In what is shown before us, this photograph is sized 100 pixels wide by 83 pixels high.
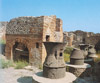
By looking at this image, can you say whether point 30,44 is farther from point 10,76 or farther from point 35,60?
point 10,76

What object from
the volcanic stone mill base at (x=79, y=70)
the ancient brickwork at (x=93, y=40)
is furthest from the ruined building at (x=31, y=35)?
the ancient brickwork at (x=93, y=40)

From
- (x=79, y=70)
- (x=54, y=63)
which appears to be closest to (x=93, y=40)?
(x=79, y=70)

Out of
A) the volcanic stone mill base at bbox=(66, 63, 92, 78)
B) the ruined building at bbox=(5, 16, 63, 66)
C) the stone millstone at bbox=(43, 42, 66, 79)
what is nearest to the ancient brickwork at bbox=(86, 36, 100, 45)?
the ruined building at bbox=(5, 16, 63, 66)

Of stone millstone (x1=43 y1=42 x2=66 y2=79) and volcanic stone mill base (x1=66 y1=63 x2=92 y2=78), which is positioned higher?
stone millstone (x1=43 y1=42 x2=66 y2=79)

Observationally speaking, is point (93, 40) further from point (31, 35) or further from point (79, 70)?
point (31, 35)

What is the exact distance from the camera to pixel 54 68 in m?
4.44

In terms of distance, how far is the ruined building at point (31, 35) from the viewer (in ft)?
24.3

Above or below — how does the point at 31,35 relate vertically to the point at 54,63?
above

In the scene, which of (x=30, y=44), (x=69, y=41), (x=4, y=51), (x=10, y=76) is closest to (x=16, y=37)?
(x=30, y=44)

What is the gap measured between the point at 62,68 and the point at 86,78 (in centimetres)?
283

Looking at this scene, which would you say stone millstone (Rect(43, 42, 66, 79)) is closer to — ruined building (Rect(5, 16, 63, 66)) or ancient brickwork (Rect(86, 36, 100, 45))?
ruined building (Rect(5, 16, 63, 66))

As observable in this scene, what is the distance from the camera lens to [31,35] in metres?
7.73

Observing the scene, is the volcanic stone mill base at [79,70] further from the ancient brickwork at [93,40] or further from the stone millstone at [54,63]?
the ancient brickwork at [93,40]

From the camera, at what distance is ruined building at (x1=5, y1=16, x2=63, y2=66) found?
24.3 feet
